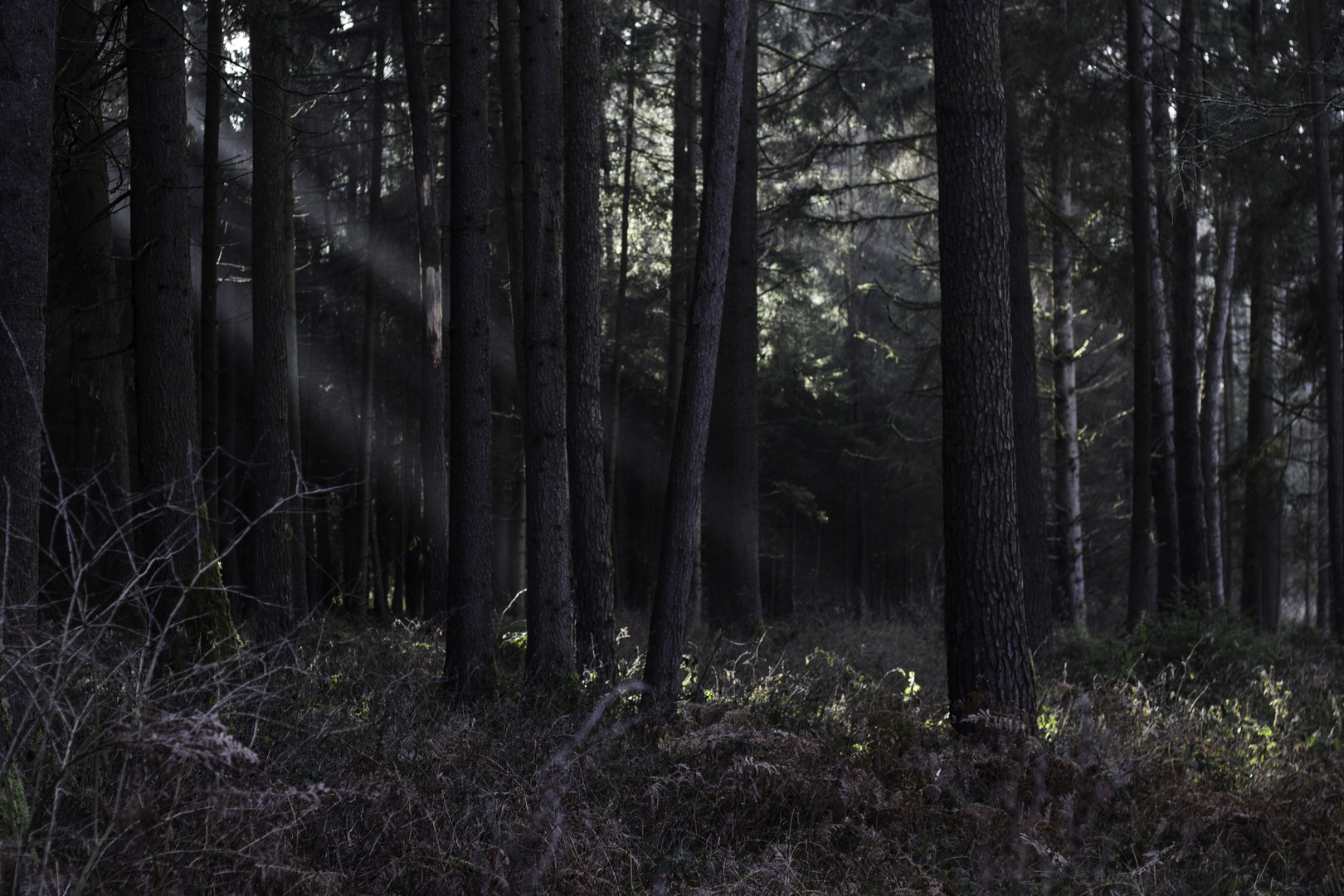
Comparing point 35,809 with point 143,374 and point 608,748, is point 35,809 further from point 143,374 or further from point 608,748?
point 143,374

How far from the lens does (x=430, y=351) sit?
12.3m

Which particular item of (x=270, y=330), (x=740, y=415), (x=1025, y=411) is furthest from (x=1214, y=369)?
(x=270, y=330)

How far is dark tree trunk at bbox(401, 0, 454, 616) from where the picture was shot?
469 inches

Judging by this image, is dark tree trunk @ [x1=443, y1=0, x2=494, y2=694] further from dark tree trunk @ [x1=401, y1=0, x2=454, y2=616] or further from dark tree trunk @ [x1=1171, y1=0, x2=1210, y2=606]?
dark tree trunk @ [x1=1171, y1=0, x2=1210, y2=606]

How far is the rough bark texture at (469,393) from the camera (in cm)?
755

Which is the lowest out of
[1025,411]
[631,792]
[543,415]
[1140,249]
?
[631,792]

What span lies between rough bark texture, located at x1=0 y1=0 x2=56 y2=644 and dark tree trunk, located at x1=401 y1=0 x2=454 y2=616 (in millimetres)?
7321

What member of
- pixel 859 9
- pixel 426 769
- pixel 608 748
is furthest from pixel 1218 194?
pixel 426 769

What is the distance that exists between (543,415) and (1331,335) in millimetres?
11507

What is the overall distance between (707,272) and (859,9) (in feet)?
34.4

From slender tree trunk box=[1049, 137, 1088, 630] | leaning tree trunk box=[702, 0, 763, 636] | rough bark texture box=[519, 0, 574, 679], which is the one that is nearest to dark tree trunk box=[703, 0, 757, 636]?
leaning tree trunk box=[702, 0, 763, 636]

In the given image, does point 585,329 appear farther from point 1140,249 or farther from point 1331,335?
point 1331,335

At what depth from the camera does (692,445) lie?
7121mm

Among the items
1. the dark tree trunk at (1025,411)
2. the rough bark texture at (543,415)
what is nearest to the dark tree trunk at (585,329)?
the rough bark texture at (543,415)
